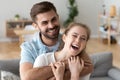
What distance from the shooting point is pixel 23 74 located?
1352mm

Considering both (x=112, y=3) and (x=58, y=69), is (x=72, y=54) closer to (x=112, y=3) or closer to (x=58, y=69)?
(x=58, y=69)

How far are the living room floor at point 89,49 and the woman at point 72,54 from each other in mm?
3793

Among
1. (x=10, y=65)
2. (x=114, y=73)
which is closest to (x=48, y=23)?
(x=10, y=65)

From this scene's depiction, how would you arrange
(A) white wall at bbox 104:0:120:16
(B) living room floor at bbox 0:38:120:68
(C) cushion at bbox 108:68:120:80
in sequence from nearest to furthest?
(C) cushion at bbox 108:68:120:80 < (B) living room floor at bbox 0:38:120:68 < (A) white wall at bbox 104:0:120:16

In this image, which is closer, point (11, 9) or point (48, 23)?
point (48, 23)

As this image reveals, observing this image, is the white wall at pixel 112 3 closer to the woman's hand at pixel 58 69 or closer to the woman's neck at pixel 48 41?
the woman's neck at pixel 48 41

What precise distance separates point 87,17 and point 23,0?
1.97m

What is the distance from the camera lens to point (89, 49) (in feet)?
20.1

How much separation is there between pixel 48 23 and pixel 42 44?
0.14 m

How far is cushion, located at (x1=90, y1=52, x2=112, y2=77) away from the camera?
10.6 ft

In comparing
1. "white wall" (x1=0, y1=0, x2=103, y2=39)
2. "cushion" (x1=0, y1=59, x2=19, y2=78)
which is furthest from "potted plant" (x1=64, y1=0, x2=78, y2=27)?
"cushion" (x1=0, y1=59, x2=19, y2=78)

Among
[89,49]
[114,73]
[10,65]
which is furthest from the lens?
[89,49]

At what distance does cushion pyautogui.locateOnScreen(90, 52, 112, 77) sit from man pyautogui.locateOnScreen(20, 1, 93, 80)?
5.82 feet

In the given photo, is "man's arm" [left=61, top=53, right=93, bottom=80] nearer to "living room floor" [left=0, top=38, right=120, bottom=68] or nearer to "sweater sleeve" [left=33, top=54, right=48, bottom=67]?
"sweater sleeve" [left=33, top=54, right=48, bottom=67]
